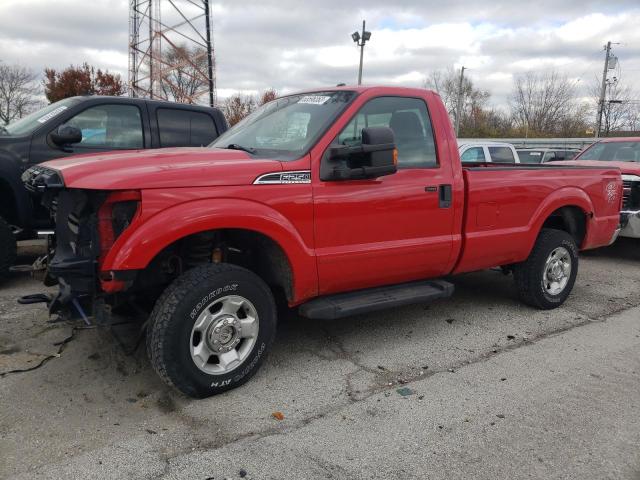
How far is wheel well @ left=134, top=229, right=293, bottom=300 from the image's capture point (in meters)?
3.40

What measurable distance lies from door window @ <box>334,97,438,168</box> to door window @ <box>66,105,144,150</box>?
3.26 meters

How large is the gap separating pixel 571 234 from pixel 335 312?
3209mm

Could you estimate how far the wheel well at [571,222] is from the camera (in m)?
5.46

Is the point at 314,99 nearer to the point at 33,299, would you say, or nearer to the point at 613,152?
the point at 33,299

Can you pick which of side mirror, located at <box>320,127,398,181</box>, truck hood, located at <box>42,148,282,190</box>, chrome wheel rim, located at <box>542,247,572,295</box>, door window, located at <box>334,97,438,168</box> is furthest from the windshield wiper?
chrome wheel rim, located at <box>542,247,572,295</box>

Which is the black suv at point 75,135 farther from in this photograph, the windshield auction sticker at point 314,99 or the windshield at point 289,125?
the windshield auction sticker at point 314,99

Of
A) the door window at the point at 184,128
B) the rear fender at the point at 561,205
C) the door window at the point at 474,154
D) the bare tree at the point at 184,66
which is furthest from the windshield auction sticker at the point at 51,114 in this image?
the bare tree at the point at 184,66

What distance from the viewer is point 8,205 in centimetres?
548

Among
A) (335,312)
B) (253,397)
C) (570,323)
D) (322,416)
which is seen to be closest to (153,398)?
(253,397)

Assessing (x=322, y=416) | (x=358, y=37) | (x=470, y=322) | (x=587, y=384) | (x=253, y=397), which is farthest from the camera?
(x=358, y=37)

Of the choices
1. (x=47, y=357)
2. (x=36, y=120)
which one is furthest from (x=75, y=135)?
(x=47, y=357)

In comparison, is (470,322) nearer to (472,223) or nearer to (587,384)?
(472,223)

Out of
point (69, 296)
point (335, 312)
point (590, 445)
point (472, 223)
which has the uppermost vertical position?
point (472, 223)

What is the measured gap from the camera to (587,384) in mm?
3639
